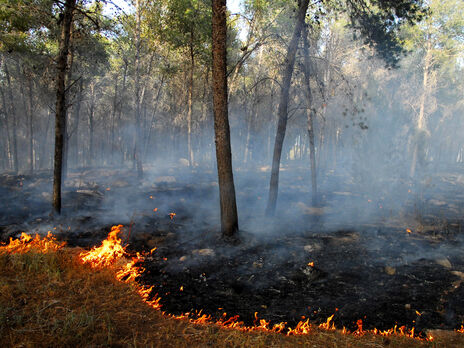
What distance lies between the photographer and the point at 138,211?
11.6 meters

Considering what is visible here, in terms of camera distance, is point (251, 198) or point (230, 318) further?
point (251, 198)

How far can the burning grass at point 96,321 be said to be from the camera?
3244 mm

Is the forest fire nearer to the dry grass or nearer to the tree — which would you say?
the dry grass

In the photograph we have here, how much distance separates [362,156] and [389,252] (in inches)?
556

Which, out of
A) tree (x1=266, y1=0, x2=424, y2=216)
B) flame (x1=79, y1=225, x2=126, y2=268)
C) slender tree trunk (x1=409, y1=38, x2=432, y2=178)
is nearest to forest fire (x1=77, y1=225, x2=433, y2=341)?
flame (x1=79, y1=225, x2=126, y2=268)

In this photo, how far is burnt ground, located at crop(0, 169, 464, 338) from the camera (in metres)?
4.89

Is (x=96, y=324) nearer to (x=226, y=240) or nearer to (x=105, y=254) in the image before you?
(x=105, y=254)

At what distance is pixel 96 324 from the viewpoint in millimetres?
3500

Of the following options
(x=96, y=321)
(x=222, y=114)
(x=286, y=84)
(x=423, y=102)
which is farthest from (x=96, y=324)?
(x=423, y=102)

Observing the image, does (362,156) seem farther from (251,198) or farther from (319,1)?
(319,1)

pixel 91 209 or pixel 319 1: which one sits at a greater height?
pixel 319 1

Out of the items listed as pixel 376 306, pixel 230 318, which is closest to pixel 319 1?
pixel 376 306

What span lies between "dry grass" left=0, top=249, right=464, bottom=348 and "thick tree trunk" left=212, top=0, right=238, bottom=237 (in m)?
3.73

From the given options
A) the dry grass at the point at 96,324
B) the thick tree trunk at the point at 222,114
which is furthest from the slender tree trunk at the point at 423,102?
the dry grass at the point at 96,324
